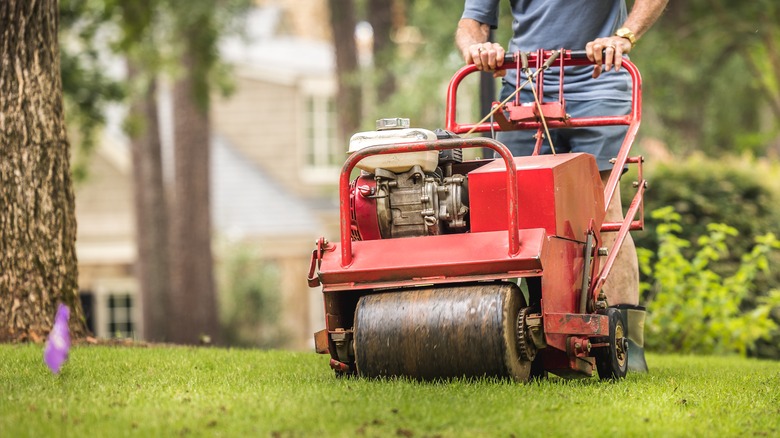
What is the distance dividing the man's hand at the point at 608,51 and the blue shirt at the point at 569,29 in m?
0.50

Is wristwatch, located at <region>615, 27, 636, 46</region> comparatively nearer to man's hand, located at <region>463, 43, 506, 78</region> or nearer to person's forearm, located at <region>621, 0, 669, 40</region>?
person's forearm, located at <region>621, 0, 669, 40</region>

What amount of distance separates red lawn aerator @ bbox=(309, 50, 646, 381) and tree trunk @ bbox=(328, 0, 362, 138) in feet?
42.0

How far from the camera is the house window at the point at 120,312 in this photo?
22.9 meters

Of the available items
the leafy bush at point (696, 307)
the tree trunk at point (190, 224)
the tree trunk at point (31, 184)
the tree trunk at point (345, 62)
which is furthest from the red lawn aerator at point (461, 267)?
the tree trunk at point (190, 224)

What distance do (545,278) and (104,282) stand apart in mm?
19155

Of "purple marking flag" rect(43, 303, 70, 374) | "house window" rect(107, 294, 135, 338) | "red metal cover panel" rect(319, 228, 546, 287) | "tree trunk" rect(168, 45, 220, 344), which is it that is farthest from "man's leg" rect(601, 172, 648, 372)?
"house window" rect(107, 294, 135, 338)

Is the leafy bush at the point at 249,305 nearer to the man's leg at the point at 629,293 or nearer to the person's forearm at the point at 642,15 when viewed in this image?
the man's leg at the point at 629,293

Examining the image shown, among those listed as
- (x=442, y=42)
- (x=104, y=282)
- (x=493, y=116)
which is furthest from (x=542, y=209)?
(x=104, y=282)

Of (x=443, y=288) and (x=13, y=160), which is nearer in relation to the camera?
(x=443, y=288)

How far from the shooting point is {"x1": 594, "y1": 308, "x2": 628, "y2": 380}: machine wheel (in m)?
4.92

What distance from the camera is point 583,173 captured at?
5.04 meters

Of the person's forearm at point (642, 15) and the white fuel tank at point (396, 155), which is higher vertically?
the person's forearm at point (642, 15)

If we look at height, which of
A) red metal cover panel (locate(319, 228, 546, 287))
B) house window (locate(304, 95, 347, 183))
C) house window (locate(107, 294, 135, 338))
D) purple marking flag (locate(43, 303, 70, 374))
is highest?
house window (locate(304, 95, 347, 183))

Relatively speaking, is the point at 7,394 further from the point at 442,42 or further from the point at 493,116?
the point at 442,42
